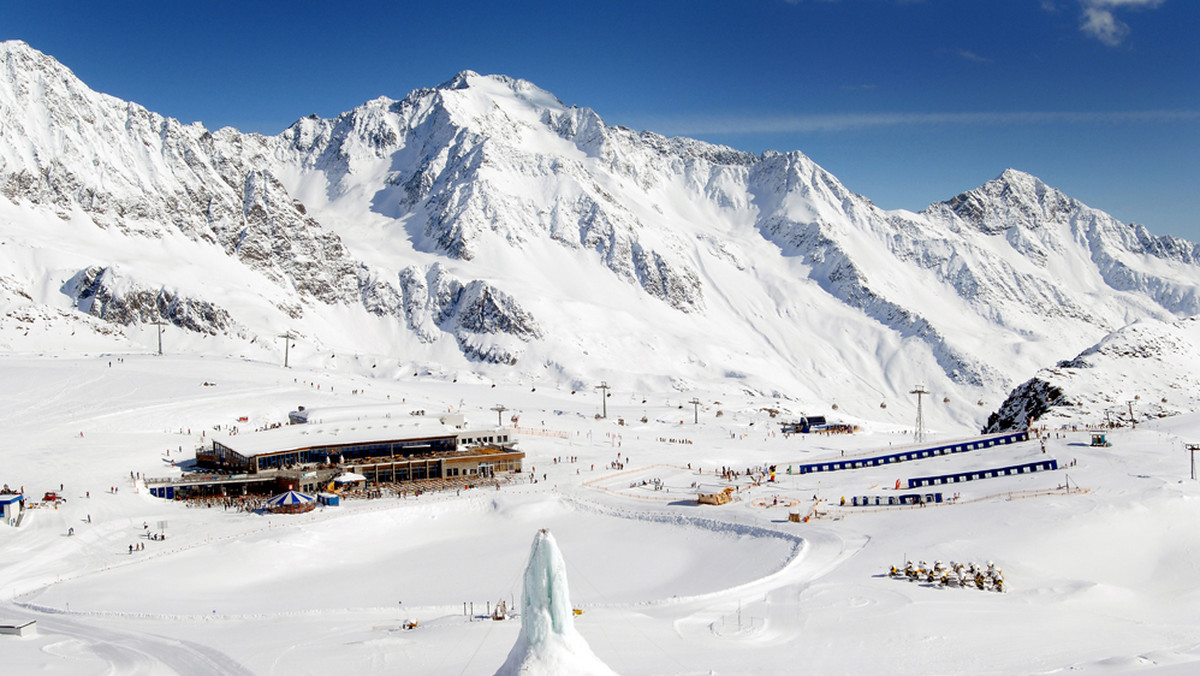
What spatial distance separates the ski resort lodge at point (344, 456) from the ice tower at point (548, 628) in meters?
48.9

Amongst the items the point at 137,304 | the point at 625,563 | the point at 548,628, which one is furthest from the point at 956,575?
the point at 137,304

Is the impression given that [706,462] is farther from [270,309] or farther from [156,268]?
[156,268]

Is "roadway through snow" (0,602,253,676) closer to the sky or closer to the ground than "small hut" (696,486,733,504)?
closer to the ground

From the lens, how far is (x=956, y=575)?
123ft

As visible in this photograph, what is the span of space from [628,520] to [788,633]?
24286 mm

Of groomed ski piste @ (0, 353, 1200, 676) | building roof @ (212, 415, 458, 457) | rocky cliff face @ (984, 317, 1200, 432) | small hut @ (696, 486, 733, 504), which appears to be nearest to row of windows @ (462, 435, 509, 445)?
building roof @ (212, 415, 458, 457)

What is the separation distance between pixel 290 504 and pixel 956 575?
40.4 m

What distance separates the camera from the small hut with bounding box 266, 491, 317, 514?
57.8 m

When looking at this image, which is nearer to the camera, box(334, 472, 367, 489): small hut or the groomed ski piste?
the groomed ski piste

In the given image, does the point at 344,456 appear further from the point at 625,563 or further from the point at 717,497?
the point at 625,563

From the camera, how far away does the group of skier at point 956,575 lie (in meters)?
36.7

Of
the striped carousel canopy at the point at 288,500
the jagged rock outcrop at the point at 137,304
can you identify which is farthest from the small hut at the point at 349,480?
the jagged rock outcrop at the point at 137,304

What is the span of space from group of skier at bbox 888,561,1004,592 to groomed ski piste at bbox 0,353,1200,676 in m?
0.79

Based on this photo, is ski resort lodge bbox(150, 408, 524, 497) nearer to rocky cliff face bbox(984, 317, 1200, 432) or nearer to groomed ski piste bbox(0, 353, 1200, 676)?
groomed ski piste bbox(0, 353, 1200, 676)
